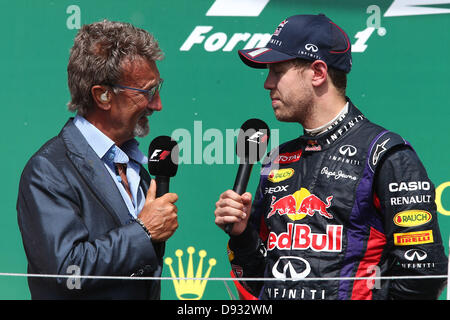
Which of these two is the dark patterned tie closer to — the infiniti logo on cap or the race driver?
the race driver

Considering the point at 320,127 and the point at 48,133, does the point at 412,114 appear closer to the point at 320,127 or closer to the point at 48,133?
the point at 320,127

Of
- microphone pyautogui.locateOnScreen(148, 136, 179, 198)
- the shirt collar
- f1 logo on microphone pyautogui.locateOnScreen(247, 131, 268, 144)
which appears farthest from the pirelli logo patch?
the shirt collar

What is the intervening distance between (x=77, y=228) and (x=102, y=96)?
50 centimetres

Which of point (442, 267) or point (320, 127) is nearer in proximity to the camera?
point (442, 267)

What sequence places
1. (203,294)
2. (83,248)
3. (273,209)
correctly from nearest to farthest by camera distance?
(83,248) < (273,209) < (203,294)

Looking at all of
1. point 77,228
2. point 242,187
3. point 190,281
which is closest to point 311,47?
point 242,187

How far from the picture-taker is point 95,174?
2.10 metres

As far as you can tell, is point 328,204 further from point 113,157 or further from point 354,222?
point 113,157

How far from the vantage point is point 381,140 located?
2027mm

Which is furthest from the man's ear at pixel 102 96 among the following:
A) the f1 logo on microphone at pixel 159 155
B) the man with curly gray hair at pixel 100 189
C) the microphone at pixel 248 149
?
the microphone at pixel 248 149

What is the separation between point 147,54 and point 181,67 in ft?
3.18

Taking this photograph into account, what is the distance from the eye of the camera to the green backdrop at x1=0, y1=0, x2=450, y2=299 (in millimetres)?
3164

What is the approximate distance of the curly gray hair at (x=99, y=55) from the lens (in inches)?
85.9

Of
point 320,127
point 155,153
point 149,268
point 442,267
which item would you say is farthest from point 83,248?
point 442,267
